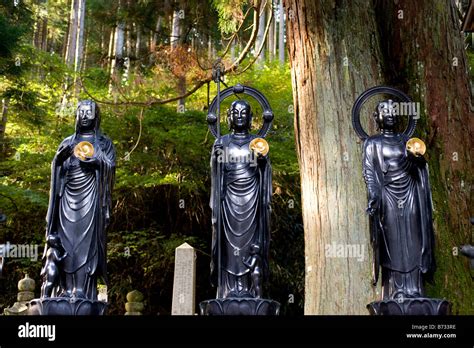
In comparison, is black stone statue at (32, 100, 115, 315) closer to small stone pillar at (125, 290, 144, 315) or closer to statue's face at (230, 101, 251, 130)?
statue's face at (230, 101, 251, 130)

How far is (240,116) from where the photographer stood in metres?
5.38

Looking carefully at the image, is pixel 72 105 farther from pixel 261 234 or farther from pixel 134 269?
pixel 261 234

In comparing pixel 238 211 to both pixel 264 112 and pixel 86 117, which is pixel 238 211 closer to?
pixel 264 112

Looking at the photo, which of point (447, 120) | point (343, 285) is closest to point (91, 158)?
point (343, 285)

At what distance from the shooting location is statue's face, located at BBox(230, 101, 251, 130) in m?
5.38

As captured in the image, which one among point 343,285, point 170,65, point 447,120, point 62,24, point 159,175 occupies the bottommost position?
point 343,285

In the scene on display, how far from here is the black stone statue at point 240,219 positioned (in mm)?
4844

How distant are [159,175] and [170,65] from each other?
253cm

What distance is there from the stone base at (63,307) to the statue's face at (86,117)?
1416mm

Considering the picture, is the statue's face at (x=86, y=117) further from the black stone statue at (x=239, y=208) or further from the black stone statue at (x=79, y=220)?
the black stone statue at (x=239, y=208)

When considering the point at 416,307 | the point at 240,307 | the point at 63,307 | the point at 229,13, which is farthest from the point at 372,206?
the point at 229,13

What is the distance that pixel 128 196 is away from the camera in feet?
48.8

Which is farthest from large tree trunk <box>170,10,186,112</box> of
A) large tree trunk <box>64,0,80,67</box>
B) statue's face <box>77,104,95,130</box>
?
statue's face <box>77,104,95,130</box>

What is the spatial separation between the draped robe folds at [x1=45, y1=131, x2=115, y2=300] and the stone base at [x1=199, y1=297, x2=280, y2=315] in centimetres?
92
